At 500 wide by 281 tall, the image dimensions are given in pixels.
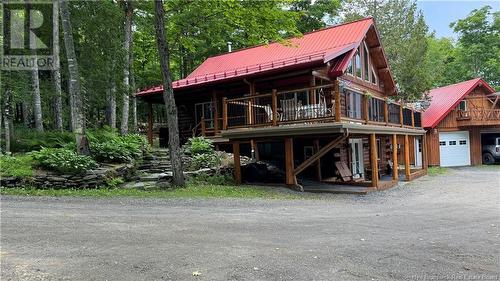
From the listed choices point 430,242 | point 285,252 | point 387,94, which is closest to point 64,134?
point 285,252

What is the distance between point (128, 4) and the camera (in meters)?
17.0

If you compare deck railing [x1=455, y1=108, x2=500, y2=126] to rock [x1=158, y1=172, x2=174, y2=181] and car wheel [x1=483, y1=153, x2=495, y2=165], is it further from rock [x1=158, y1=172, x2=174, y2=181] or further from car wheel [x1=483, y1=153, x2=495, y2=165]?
rock [x1=158, y1=172, x2=174, y2=181]

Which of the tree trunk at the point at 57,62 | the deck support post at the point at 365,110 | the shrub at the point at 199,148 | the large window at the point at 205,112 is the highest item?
the tree trunk at the point at 57,62

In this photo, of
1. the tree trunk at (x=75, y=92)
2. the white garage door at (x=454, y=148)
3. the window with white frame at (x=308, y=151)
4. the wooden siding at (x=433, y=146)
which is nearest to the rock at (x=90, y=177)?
the tree trunk at (x=75, y=92)

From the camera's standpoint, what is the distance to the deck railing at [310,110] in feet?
39.2

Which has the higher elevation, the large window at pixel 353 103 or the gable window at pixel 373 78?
the gable window at pixel 373 78

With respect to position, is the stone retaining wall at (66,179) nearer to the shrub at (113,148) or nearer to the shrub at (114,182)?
the shrub at (114,182)

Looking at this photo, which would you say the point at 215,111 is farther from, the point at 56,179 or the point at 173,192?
the point at 56,179

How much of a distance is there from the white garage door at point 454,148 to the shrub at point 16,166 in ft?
85.0

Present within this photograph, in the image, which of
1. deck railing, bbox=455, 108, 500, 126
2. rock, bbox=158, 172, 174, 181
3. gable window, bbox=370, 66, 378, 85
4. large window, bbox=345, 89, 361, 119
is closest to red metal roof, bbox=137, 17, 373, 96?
large window, bbox=345, 89, 361, 119

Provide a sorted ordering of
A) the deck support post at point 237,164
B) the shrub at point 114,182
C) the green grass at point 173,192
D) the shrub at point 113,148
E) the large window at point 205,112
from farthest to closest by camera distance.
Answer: the large window at point 205,112 → the deck support post at point 237,164 → the shrub at point 113,148 → the shrub at point 114,182 → the green grass at point 173,192

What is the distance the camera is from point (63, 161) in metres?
10.3

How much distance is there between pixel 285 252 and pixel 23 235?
3.73 m

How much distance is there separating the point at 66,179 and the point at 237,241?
21.5ft
